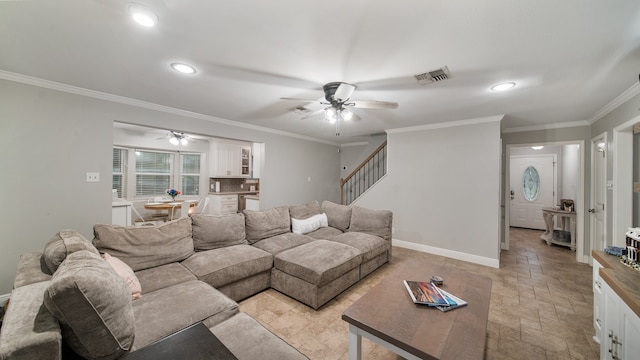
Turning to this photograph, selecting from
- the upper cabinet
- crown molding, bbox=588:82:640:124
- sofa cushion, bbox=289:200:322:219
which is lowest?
sofa cushion, bbox=289:200:322:219

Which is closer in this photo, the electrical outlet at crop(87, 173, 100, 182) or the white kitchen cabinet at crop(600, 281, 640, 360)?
the white kitchen cabinet at crop(600, 281, 640, 360)

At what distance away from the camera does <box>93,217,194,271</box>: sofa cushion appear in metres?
2.18

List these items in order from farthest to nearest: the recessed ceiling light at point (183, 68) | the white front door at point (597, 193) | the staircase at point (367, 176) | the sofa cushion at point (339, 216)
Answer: the staircase at point (367, 176) < the sofa cushion at point (339, 216) < the white front door at point (597, 193) < the recessed ceiling light at point (183, 68)

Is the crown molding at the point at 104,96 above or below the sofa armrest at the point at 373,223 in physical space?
above

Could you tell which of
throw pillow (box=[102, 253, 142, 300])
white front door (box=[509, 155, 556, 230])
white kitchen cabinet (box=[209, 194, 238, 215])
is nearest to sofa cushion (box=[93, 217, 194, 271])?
throw pillow (box=[102, 253, 142, 300])

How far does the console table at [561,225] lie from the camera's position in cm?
459

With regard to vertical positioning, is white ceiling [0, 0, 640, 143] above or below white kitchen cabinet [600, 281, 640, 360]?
above

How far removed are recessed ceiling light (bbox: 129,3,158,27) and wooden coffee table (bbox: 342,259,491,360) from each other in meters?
2.30

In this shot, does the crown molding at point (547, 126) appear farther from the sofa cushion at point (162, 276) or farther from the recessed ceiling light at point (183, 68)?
the sofa cushion at point (162, 276)

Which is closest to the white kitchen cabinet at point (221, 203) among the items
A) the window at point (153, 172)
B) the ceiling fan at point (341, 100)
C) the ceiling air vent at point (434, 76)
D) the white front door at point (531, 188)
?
the window at point (153, 172)

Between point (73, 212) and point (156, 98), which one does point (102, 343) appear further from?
point (156, 98)

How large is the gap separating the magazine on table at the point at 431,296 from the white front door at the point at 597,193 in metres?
3.44

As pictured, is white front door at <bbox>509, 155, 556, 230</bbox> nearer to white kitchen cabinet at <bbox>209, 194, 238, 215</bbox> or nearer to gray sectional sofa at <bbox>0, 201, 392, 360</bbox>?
gray sectional sofa at <bbox>0, 201, 392, 360</bbox>

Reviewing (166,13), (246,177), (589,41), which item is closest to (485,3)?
(589,41)
